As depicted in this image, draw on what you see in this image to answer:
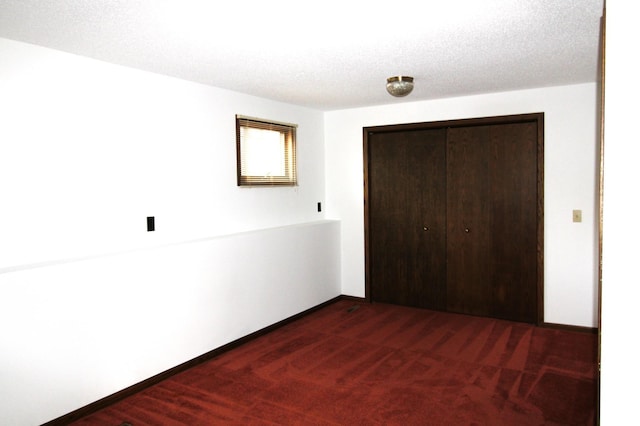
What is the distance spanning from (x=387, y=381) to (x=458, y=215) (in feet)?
7.00

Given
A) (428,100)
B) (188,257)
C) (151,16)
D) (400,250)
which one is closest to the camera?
(151,16)

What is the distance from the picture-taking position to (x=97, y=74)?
310 centimetres

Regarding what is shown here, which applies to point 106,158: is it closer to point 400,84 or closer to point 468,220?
point 400,84

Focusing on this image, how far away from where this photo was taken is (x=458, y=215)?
4754 millimetres

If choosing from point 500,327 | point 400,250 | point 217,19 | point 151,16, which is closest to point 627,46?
point 217,19

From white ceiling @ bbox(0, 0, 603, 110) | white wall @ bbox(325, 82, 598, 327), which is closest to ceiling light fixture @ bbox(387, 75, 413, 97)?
white ceiling @ bbox(0, 0, 603, 110)

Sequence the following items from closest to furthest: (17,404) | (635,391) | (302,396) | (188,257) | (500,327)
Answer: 1. (635,391)
2. (17,404)
3. (302,396)
4. (188,257)
5. (500,327)

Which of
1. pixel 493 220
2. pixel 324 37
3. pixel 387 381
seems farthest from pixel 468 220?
pixel 324 37

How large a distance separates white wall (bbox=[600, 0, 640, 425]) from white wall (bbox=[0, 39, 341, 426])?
2.75 meters

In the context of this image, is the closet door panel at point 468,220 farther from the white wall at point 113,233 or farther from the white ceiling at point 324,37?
the white wall at point 113,233

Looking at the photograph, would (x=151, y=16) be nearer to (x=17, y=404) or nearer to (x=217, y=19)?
(x=217, y=19)

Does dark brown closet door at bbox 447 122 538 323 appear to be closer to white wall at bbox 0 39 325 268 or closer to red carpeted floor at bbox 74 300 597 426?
red carpeted floor at bbox 74 300 597 426

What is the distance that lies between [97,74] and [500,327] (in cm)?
400

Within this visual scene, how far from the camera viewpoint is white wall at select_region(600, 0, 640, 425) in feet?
3.52
